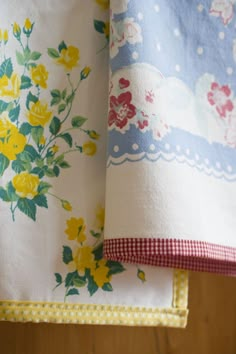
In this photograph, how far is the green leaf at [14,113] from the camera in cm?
52

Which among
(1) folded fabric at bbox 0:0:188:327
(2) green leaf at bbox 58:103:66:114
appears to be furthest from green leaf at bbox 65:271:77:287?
(2) green leaf at bbox 58:103:66:114

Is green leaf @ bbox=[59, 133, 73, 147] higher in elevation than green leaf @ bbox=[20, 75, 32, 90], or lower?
lower

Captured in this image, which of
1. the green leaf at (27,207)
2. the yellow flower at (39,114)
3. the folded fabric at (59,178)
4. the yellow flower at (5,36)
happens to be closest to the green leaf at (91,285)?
the folded fabric at (59,178)

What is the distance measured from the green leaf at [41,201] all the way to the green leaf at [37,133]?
7cm

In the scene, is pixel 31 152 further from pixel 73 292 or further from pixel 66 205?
pixel 73 292

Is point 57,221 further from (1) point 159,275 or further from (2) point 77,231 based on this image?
(1) point 159,275

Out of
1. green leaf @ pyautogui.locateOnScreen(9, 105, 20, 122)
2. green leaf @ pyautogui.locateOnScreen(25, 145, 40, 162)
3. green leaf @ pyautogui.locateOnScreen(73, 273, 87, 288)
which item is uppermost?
green leaf @ pyautogui.locateOnScreen(9, 105, 20, 122)

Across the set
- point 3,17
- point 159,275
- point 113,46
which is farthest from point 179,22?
point 159,275

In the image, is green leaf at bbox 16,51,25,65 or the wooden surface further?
the wooden surface

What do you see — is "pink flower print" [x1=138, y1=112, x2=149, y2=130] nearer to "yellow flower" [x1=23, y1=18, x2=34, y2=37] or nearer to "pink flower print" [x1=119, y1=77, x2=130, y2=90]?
"pink flower print" [x1=119, y1=77, x2=130, y2=90]

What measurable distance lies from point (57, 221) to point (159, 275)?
0.54 ft

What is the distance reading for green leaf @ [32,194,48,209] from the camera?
514 mm

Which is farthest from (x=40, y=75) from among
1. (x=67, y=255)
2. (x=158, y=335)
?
(x=158, y=335)

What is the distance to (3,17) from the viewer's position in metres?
0.52
